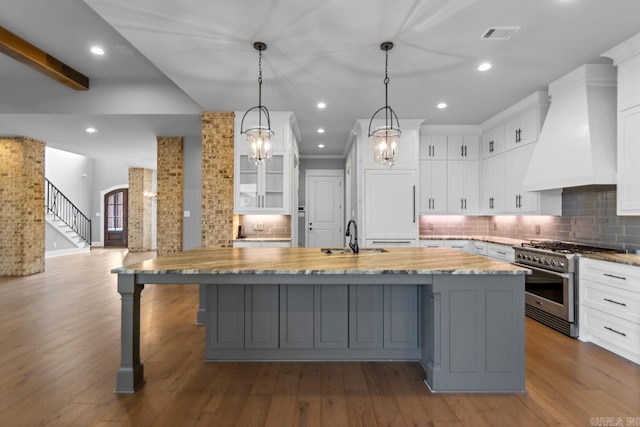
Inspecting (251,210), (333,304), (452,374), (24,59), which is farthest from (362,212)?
(24,59)

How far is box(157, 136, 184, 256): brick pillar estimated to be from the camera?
6.57 meters

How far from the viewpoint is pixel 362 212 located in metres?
5.30

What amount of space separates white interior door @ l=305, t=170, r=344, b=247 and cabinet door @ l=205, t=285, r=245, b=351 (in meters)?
5.46

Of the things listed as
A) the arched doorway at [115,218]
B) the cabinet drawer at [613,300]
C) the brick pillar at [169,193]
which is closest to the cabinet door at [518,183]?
the cabinet drawer at [613,300]

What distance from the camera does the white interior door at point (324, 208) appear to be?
26.7 ft

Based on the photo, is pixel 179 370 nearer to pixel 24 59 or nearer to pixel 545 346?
pixel 545 346

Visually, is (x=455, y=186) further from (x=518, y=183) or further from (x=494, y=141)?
(x=518, y=183)

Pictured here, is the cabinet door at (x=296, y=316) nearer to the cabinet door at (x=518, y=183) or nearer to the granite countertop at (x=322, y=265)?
the granite countertop at (x=322, y=265)

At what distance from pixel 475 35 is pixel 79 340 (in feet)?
15.2

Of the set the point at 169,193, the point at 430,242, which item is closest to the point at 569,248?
the point at 430,242

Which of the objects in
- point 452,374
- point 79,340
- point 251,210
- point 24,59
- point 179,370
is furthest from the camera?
point 251,210

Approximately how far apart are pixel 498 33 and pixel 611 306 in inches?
103

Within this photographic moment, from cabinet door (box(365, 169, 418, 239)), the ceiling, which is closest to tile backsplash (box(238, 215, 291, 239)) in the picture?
cabinet door (box(365, 169, 418, 239))

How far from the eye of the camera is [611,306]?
2.89m
